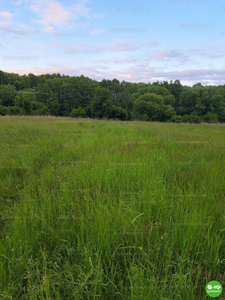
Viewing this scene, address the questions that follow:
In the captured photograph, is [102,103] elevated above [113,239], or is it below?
above

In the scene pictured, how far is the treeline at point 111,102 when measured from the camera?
166 feet

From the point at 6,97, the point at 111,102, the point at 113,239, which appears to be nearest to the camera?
the point at 113,239

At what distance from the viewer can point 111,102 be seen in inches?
1980

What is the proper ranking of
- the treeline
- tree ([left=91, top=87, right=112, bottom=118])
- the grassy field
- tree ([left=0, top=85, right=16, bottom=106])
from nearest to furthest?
1. the grassy field
2. tree ([left=91, top=87, right=112, bottom=118])
3. the treeline
4. tree ([left=0, top=85, right=16, bottom=106])

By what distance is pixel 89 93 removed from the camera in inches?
2694

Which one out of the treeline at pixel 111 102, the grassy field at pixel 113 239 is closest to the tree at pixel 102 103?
the treeline at pixel 111 102

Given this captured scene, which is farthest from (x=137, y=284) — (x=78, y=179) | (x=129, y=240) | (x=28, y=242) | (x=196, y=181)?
(x=196, y=181)

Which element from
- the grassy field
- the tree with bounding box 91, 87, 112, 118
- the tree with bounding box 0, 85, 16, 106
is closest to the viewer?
the grassy field

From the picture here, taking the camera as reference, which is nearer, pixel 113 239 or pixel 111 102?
pixel 113 239

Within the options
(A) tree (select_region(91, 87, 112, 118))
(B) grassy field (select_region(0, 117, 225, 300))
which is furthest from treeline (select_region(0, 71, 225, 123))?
(B) grassy field (select_region(0, 117, 225, 300))

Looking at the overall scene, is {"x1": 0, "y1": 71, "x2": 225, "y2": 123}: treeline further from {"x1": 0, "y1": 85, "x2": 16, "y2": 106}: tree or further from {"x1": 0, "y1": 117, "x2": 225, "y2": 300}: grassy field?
{"x1": 0, "y1": 117, "x2": 225, "y2": 300}: grassy field

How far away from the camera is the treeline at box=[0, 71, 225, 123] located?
50.7 meters

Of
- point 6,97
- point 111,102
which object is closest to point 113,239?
point 111,102

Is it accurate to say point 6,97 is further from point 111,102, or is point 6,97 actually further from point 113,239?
point 113,239
